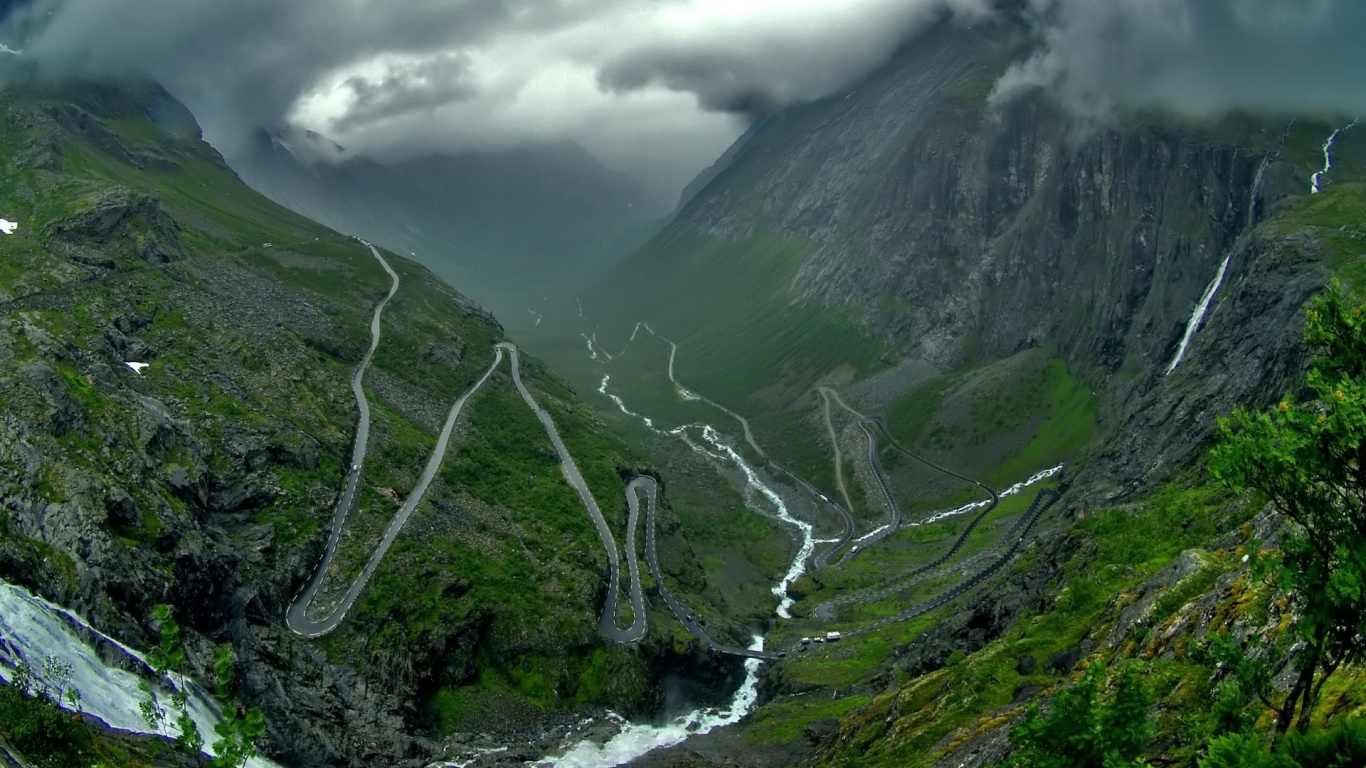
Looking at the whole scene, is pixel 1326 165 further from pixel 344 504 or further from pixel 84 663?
pixel 84 663

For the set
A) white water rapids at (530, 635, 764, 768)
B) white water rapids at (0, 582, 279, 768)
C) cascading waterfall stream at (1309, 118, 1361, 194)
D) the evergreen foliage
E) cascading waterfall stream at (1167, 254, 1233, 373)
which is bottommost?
white water rapids at (530, 635, 764, 768)

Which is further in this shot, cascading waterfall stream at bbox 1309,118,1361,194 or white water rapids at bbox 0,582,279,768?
cascading waterfall stream at bbox 1309,118,1361,194

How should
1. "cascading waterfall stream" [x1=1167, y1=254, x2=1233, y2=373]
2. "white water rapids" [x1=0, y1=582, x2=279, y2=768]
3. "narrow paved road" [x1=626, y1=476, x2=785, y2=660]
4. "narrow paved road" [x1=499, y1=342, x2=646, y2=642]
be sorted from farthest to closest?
"cascading waterfall stream" [x1=1167, y1=254, x2=1233, y2=373], "narrow paved road" [x1=626, y1=476, x2=785, y2=660], "narrow paved road" [x1=499, y1=342, x2=646, y2=642], "white water rapids" [x1=0, y1=582, x2=279, y2=768]

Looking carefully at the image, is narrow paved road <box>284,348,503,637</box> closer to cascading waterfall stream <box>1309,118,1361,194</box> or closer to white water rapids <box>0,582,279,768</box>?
white water rapids <box>0,582,279,768</box>

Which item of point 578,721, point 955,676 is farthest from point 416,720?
point 955,676

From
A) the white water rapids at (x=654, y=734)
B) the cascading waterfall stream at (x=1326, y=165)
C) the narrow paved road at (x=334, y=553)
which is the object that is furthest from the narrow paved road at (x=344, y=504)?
the cascading waterfall stream at (x=1326, y=165)

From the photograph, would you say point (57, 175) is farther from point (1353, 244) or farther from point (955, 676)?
point (1353, 244)

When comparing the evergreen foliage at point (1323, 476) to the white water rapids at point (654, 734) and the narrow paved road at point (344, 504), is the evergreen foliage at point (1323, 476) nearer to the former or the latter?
the white water rapids at point (654, 734)

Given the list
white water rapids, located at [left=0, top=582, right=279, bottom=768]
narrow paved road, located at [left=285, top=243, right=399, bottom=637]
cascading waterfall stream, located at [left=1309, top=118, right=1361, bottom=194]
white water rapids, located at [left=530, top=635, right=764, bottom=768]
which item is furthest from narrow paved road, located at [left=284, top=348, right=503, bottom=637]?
cascading waterfall stream, located at [left=1309, top=118, right=1361, bottom=194]
